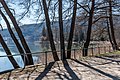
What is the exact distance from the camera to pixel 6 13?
45.6ft

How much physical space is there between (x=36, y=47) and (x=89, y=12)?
26.5ft

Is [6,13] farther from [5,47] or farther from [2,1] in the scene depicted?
[5,47]

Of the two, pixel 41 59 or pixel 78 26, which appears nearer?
pixel 41 59

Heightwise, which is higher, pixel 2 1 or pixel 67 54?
pixel 2 1

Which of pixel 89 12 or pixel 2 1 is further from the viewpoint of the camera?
pixel 89 12

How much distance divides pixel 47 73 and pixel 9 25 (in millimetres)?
6143

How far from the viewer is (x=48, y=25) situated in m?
15.2

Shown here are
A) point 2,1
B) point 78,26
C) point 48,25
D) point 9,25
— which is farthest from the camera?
point 78,26

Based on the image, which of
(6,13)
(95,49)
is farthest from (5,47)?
(95,49)

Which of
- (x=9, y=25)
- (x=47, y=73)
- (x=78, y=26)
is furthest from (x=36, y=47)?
(x=47, y=73)

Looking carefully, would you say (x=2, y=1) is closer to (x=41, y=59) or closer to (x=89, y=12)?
(x=41, y=59)

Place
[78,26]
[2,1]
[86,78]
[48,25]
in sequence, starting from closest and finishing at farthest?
[86,78]
[2,1]
[48,25]
[78,26]

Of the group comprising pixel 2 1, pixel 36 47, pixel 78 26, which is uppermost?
pixel 2 1

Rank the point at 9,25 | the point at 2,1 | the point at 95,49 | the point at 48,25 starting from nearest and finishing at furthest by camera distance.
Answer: the point at 2,1, the point at 9,25, the point at 48,25, the point at 95,49
